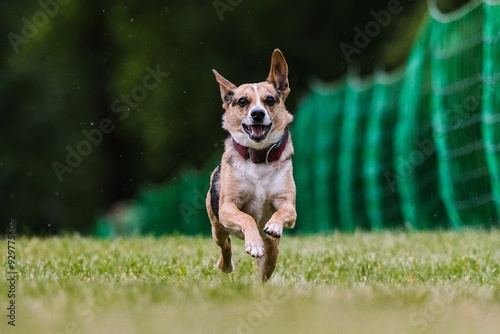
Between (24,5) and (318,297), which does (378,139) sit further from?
(24,5)

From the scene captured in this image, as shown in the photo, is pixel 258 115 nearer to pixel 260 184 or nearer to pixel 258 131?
pixel 258 131

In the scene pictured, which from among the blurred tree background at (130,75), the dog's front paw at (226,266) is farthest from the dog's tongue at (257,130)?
the blurred tree background at (130,75)

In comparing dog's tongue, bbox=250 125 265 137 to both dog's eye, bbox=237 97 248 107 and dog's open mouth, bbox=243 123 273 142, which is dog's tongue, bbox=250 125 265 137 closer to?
dog's open mouth, bbox=243 123 273 142

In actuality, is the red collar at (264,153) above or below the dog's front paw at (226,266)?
above

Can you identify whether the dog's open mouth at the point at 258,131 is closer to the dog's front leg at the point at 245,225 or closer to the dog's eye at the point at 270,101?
the dog's eye at the point at 270,101

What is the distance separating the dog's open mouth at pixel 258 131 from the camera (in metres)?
6.68

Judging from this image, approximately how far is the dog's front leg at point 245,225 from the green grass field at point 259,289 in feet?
0.71

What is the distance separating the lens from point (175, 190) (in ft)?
53.4

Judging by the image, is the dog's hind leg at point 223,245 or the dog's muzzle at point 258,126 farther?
the dog's hind leg at point 223,245

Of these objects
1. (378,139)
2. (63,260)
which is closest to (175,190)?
(378,139)

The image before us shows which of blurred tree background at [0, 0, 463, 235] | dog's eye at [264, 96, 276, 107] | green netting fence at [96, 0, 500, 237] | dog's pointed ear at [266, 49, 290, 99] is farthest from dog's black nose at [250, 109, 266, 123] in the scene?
blurred tree background at [0, 0, 463, 235]

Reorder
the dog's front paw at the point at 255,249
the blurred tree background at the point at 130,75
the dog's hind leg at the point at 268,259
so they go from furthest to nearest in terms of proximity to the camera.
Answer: the blurred tree background at the point at 130,75
the dog's hind leg at the point at 268,259
the dog's front paw at the point at 255,249

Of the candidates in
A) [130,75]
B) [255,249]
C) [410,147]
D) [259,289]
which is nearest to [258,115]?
[255,249]

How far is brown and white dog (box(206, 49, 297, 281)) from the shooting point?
22.0 ft
